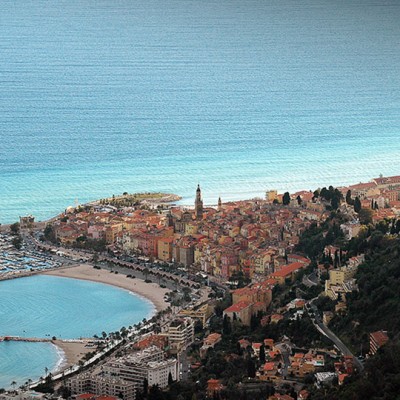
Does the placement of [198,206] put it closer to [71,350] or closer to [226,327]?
[226,327]

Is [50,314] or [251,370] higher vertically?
[50,314]

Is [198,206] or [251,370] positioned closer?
[251,370]

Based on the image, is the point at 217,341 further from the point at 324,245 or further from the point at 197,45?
the point at 197,45

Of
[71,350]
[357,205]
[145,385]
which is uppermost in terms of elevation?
[357,205]

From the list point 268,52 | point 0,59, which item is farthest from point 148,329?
point 268,52

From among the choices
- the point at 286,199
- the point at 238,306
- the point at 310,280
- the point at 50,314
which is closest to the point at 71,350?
the point at 50,314

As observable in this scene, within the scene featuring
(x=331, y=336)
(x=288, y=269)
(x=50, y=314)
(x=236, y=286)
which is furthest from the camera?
(x=236, y=286)

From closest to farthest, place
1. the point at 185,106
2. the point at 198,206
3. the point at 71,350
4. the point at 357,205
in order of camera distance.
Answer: the point at 71,350, the point at 357,205, the point at 198,206, the point at 185,106

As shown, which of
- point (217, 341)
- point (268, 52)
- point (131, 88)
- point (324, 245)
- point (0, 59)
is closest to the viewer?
point (217, 341)
